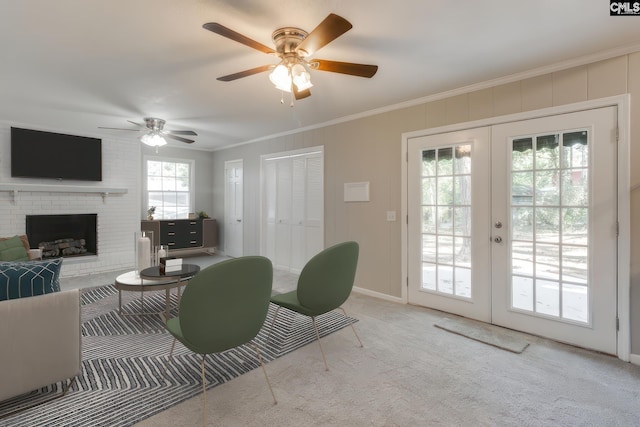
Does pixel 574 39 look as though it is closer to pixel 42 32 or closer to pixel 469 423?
pixel 469 423

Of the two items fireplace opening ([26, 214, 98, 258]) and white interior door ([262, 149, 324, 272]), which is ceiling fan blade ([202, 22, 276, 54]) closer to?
white interior door ([262, 149, 324, 272])

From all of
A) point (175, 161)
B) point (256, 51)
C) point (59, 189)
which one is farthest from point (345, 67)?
point (175, 161)

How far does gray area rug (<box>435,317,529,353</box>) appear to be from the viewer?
8.84 ft

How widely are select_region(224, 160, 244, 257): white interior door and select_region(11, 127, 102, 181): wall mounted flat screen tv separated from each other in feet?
7.45

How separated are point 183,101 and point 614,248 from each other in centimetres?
444

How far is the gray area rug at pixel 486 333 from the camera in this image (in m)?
2.69

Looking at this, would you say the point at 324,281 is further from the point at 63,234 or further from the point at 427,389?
the point at 63,234

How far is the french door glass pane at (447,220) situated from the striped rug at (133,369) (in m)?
1.15

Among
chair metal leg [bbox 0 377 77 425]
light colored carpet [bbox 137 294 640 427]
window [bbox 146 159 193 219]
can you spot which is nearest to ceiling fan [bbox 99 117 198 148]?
window [bbox 146 159 193 219]

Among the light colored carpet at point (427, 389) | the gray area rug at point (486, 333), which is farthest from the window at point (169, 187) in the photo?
the gray area rug at point (486, 333)

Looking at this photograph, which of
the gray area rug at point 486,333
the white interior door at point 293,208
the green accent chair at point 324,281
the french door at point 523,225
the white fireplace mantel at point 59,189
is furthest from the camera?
the white interior door at point 293,208

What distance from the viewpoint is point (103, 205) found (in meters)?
5.57

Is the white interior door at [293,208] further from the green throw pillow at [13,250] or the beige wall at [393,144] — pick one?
the green throw pillow at [13,250]

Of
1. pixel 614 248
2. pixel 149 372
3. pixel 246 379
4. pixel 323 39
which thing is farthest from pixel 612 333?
pixel 149 372
